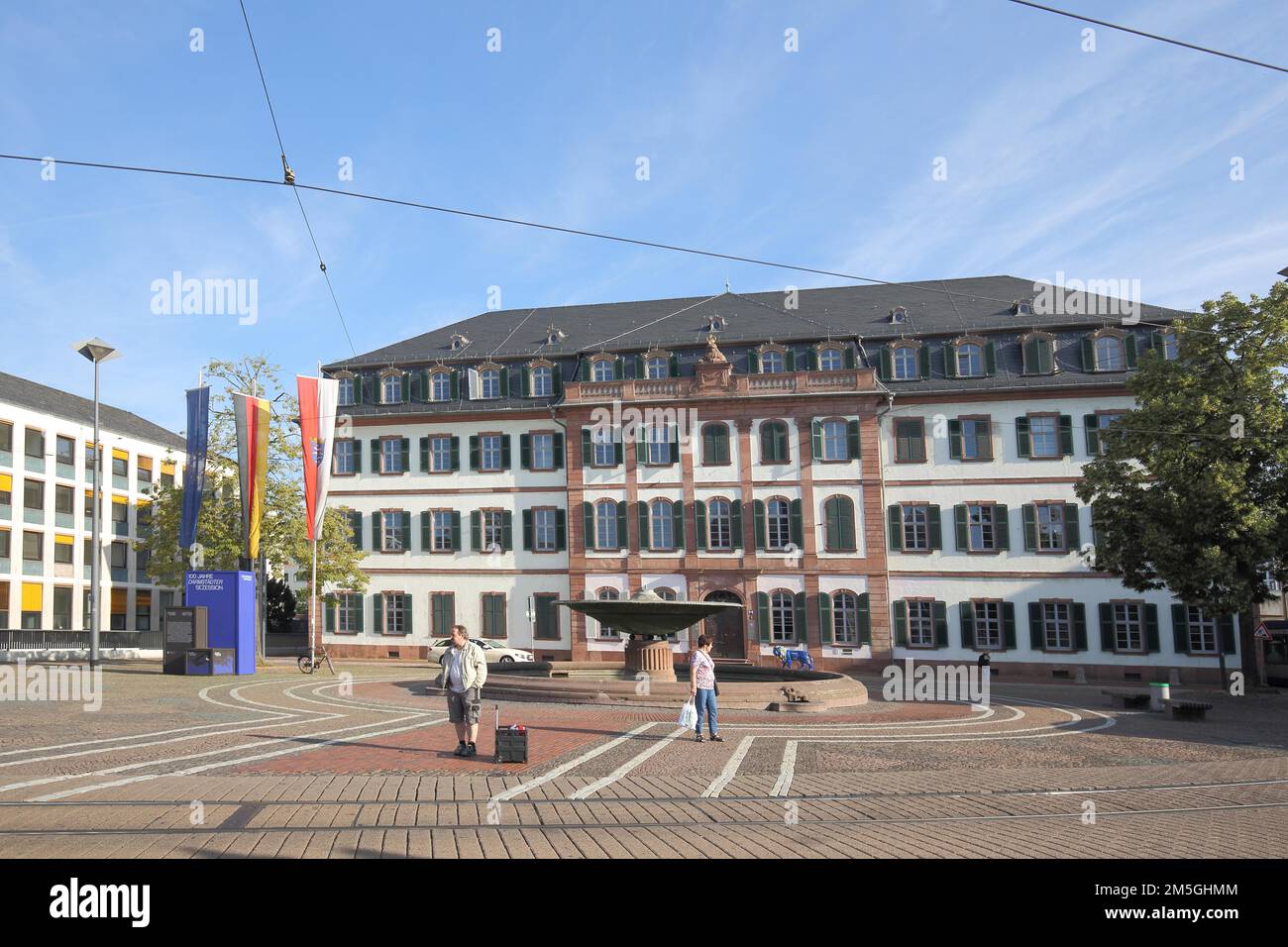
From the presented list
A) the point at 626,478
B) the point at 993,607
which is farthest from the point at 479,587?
the point at 993,607

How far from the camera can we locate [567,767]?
39.7ft

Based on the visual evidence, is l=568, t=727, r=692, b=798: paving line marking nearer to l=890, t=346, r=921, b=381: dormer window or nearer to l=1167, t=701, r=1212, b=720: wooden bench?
l=1167, t=701, r=1212, b=720: wooden bench

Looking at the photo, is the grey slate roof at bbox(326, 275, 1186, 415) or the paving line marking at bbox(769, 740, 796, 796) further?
the grey slate roof at bbox(326, 275, 1186, 415)

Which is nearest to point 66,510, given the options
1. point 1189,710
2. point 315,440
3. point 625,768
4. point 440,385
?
point 440,385

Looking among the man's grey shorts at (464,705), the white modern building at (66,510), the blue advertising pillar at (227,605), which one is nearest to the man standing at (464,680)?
the man's grey shorts at (464,705)

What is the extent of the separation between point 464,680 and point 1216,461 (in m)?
23.4

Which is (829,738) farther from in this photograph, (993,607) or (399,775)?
(993,607)

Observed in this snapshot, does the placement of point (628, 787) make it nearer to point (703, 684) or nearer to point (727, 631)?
point (703, 684)

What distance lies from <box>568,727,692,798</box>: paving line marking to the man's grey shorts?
79.3 inches

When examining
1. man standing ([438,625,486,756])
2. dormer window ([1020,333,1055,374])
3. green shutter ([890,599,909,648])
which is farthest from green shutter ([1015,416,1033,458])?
man standing ([438,625,486,756])

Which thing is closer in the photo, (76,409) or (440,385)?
(440,385)

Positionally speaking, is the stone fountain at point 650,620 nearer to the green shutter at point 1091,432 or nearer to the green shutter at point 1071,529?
the green shutter at point 1071,529

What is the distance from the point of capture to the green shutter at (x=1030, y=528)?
37.6 meters

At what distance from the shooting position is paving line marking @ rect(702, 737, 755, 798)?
10.5m
